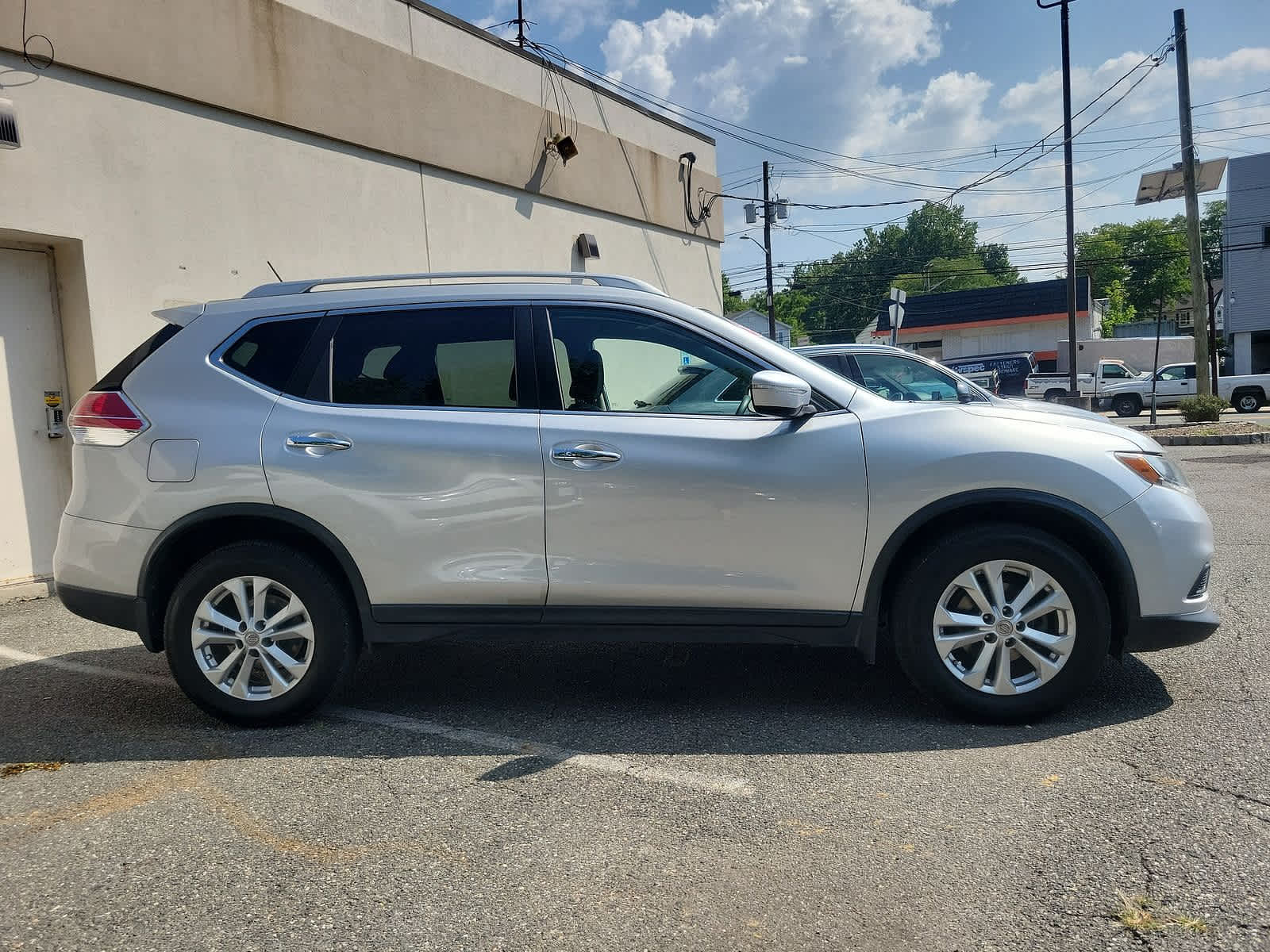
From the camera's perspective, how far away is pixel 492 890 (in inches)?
108

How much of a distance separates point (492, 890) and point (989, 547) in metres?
2.31

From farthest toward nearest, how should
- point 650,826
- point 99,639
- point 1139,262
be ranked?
point 1139,262 → point 99,639 → point 650,826

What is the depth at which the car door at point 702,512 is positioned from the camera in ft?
12.7

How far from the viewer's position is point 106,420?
4.13 meters

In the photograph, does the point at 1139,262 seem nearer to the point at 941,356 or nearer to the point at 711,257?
the point at 941,356

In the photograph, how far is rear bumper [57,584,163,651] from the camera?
4090 millimetres

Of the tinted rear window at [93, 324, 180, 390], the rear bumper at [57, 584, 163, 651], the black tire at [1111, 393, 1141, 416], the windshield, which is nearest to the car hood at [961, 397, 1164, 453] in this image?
the tinted rear window at [93, 324, 180, 390]

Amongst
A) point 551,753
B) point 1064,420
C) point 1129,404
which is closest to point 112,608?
point 551,753

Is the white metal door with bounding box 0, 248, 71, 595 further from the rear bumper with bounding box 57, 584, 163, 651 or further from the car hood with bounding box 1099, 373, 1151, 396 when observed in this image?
the car hood with bounding box 1099, 373, 1151, 396

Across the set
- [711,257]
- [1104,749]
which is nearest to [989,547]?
[1104,749]

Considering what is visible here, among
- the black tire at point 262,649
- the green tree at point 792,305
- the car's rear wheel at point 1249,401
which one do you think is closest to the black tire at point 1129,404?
the car's rear wheel at point 1249,401

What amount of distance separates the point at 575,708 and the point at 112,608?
2.04 m

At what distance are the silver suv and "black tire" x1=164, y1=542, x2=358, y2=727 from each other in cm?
1

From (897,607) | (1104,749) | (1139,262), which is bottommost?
(1104,749)
